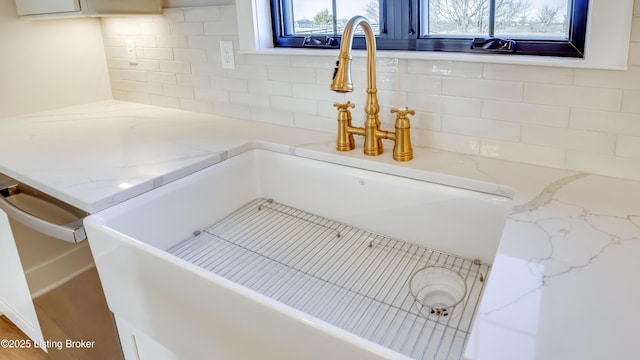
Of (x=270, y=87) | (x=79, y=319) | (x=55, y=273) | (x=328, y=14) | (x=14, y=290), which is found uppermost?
(x=328, y=14)

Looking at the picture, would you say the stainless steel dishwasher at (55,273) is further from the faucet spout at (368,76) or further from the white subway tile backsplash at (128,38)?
the white subway tile backsplash at (128,38)

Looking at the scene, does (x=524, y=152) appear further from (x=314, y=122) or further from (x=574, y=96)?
(x=314, y=122)

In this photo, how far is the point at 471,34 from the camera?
128 cm

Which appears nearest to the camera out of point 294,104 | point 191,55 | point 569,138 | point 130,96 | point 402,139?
point 569,138

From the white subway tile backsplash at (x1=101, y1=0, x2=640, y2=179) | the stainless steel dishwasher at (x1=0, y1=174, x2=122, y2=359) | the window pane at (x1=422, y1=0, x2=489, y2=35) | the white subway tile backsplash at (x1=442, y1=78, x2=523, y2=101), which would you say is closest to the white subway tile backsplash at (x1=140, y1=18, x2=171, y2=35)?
the white subway tile backsplash at (x1=101, y1=0, x2=640, y2=179)

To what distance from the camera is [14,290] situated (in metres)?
1.76

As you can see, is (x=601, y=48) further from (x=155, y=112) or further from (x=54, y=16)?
(x=54, y=16)

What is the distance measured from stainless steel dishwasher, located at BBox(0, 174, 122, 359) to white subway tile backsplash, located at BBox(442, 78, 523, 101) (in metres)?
0.97

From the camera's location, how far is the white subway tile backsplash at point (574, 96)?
1.05 m

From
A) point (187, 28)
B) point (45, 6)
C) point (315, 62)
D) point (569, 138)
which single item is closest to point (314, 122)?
point (315, 62)

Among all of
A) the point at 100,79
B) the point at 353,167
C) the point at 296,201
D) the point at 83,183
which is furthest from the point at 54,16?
the point at 353,167

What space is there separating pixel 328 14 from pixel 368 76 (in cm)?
39

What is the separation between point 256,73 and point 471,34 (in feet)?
2.42

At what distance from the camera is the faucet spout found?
1.10 metres
